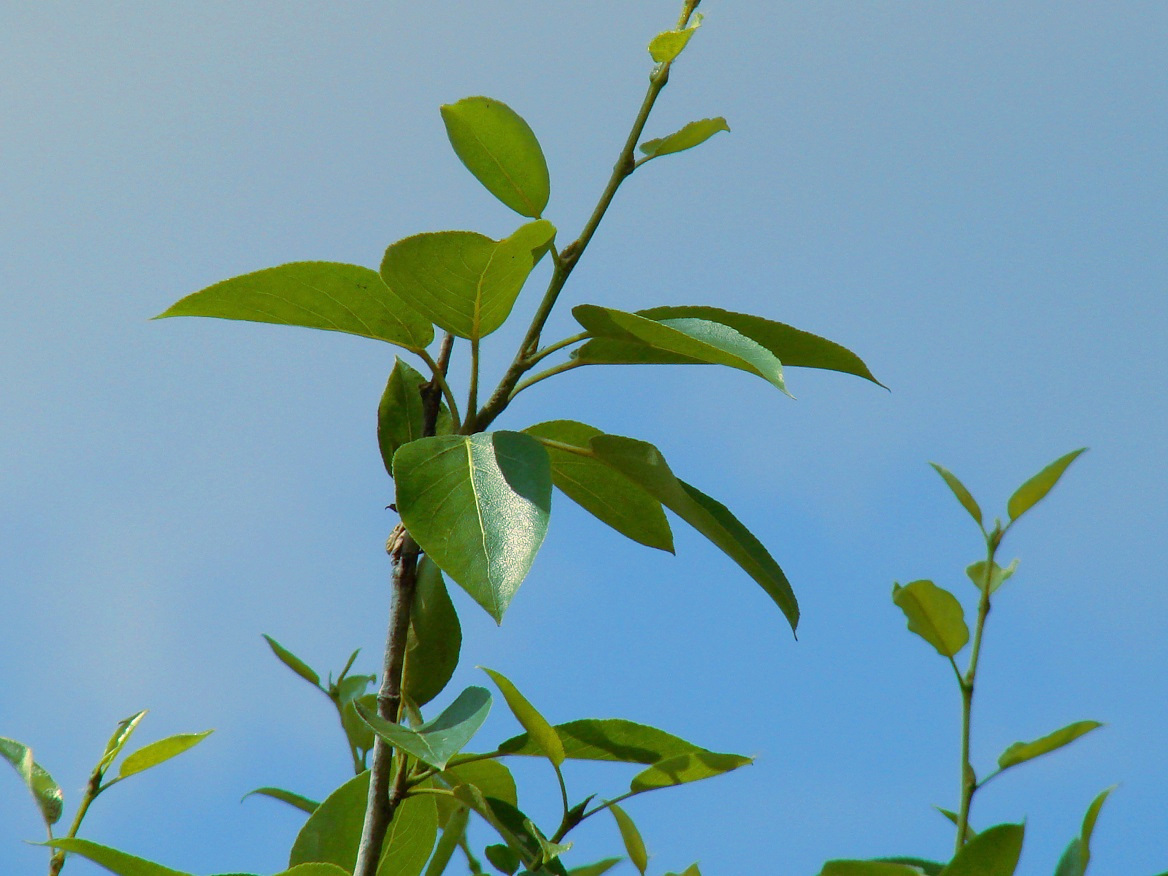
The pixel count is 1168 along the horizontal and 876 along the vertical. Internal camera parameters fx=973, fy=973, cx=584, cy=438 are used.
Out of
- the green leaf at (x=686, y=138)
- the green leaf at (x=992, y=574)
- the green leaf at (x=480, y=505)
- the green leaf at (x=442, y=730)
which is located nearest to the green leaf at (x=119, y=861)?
the green leaf at (x=442, y=730)

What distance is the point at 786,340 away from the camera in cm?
101

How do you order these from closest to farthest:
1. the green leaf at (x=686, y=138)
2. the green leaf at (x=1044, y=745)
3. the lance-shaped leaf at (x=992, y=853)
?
the lance-shaped leaf at (x=992, y=853), the green leaf at (x=686, y=138), the green leaf at (x=1044, y=745)

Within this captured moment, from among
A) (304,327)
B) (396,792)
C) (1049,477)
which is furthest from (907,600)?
(304,327)

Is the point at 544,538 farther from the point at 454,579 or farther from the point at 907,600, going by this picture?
the point at 907,600

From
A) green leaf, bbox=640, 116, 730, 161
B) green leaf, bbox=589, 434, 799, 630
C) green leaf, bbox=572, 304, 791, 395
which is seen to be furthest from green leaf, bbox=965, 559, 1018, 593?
green leaf, bbox=640, 116, 730, 161

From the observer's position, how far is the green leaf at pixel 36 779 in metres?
1.16

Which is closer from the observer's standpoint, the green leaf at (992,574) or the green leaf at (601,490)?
the green leaf at (601,490)

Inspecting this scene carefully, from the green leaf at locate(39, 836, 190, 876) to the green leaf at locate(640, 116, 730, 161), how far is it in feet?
2.85

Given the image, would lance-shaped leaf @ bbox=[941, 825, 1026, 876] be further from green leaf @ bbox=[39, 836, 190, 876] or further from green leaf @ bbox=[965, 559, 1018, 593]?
green leaf @ bbox=[39, 836, 190, 876]

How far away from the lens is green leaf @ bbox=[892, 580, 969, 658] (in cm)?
123

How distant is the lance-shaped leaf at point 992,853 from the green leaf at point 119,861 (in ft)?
2.22

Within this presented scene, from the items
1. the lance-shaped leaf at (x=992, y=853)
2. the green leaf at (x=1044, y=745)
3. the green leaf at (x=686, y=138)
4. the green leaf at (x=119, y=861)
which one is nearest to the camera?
the lance-shaped leaf at (x=992, y=853)

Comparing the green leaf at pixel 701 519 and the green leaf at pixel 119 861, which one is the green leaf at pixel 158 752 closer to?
the green leaf at pixel 119 861

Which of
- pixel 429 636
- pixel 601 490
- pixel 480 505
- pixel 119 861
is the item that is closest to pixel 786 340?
pixel 601 490
